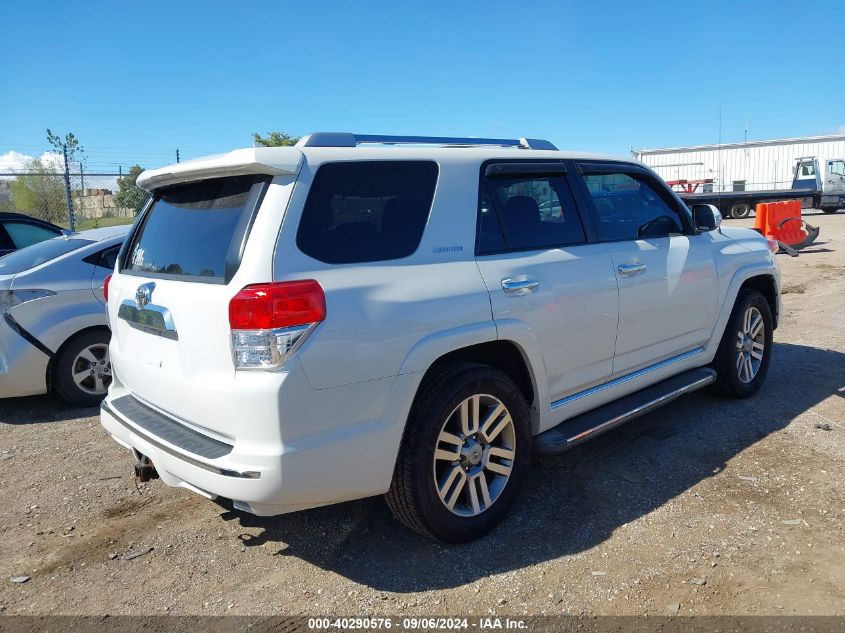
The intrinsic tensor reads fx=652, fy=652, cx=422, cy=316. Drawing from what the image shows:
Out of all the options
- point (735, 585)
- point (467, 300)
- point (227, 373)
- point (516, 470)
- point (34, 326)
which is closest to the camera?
point (227, 373)

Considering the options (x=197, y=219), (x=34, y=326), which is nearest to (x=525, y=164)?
(x=197, y=219)

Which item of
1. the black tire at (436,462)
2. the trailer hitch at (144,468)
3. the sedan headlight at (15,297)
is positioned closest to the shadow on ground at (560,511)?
the black tire at (436,462)

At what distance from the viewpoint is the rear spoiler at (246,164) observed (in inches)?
105

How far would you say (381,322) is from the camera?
8.94ft

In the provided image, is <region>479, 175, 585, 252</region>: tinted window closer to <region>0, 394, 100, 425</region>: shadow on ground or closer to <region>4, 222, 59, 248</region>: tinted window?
<region>0, 394, 100, 425</region>: shadow on ground

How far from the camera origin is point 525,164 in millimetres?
3643

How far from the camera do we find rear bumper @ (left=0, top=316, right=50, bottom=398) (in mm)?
5125

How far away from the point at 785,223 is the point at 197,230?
48.7ft

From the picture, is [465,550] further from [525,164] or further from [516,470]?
[525,164]

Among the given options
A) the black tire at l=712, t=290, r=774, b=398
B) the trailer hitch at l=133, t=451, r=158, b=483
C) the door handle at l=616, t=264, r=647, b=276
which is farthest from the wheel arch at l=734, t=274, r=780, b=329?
the trailer hitch at l=133, t=451, r=158, b=483

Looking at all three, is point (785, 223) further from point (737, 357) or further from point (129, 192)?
point (129, 192)

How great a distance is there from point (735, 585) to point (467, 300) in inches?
67.2

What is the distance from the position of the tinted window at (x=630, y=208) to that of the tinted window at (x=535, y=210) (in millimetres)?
261

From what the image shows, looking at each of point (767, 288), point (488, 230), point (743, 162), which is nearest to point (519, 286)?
point (488, 230)
